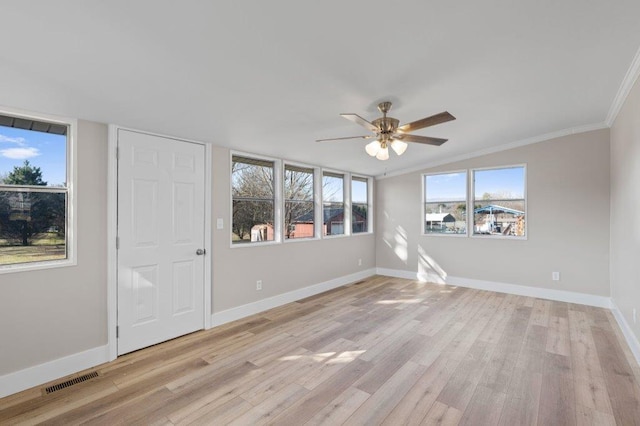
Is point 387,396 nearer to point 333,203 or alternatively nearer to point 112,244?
point 112,244

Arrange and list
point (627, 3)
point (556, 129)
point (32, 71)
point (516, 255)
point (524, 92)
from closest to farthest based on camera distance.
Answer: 1. point (627, 3)
2. point (32, 71)
3. point (524, 92)
4. point (556, 129)
5. point (516, 255)

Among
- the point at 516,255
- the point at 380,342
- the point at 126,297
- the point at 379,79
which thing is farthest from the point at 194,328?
the point at 516,255

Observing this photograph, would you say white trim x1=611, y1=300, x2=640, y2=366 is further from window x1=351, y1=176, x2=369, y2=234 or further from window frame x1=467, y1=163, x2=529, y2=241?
window x1=351, y1=176, x2=369, y2=234

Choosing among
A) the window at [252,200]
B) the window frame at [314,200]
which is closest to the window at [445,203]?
the window frame at [314,200]

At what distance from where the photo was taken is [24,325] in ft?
8.05

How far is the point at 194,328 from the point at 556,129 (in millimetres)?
5927

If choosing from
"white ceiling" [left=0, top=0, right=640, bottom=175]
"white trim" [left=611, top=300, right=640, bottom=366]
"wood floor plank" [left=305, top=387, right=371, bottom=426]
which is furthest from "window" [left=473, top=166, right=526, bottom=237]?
"wood floor plank" [left=305, top=387, right=371, bottom=426]

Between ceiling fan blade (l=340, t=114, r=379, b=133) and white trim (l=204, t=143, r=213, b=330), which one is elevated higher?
ceiling fan blade (l=340, t=114, r=379, b=133)

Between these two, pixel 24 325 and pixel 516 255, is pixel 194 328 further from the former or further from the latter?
pixel 516 255

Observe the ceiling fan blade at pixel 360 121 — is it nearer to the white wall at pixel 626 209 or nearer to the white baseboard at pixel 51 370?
the white wall at pixel 626 209

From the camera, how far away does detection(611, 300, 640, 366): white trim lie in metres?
2.90

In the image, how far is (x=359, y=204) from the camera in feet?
21.4

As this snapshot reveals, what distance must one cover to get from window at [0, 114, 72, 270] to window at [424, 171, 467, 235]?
568 centimetres

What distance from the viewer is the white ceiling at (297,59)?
1.68 meters
